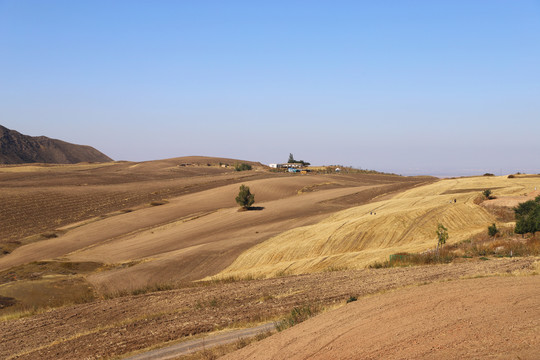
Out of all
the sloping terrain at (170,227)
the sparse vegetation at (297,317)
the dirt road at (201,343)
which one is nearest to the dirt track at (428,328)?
the sparse vegetation at (297,317)

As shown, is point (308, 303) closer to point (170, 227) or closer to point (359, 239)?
point (359, 239)

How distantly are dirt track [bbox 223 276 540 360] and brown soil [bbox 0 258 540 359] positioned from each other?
0.09ft

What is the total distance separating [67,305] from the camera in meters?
24.6

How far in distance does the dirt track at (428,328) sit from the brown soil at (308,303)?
0.09ft

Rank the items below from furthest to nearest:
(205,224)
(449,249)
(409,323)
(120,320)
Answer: (205,224), (449,249), (120,320), (409,323)

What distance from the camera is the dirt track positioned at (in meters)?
9.08

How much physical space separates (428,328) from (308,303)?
782cm

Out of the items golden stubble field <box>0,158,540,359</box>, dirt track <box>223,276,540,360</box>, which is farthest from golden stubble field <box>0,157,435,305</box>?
dirt track <box>223,276,540,360</box>

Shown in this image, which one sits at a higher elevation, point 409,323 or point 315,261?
point 409,323

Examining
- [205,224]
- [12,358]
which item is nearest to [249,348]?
[12,358]

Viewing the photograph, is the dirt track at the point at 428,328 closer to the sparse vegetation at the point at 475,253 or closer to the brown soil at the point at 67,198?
the sparse vegetation at the point at 475,253

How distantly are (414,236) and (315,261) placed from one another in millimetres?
10446

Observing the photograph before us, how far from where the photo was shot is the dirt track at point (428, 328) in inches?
357

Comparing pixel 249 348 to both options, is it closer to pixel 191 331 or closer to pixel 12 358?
pixel 191 331
